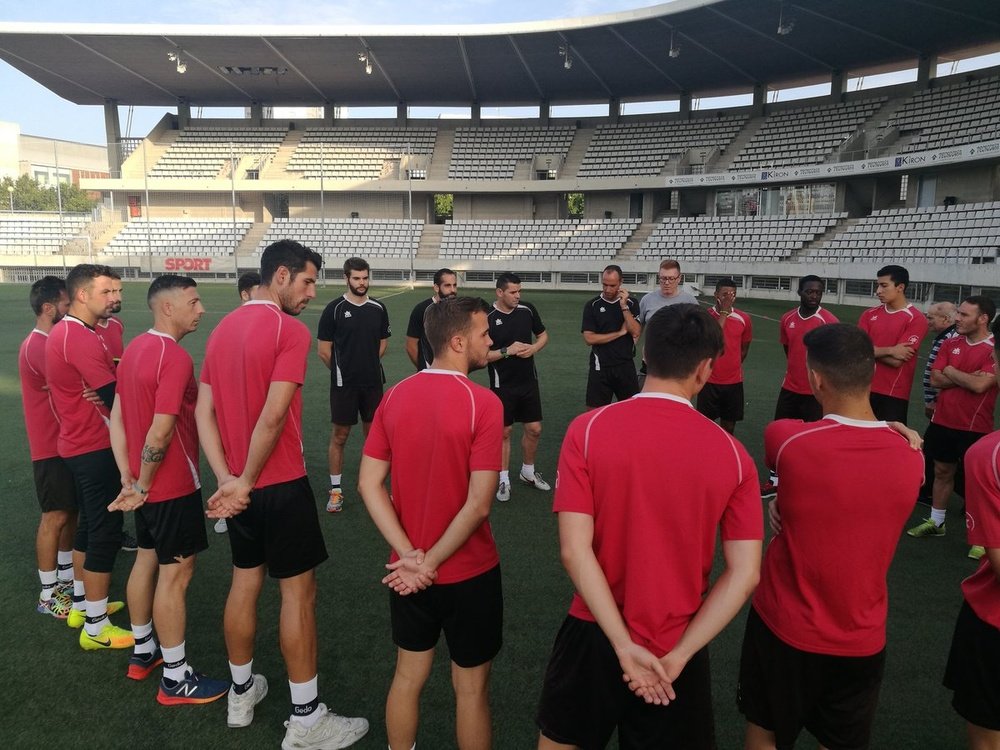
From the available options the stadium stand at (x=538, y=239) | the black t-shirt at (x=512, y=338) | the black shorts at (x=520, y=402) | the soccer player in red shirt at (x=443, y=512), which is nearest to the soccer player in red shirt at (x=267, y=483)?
the soccer player in red shirt at (x=443, y=512)

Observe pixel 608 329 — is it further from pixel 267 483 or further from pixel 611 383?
pixel 267 483

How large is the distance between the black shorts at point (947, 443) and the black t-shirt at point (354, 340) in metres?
4.65

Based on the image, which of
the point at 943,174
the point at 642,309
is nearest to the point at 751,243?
the point at 943,174

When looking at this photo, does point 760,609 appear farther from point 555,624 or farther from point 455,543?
point 555,624

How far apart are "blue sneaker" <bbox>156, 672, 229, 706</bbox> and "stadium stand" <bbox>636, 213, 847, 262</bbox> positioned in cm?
3098

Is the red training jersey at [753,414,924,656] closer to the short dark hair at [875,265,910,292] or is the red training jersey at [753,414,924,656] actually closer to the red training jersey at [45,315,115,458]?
the red training jersey at [45,315,115,458]

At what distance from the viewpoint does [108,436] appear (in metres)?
3.94

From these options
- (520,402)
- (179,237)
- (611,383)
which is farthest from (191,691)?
(179,237)

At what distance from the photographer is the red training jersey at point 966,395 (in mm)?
4906

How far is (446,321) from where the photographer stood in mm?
2521

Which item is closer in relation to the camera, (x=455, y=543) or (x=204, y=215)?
(x=455, y=543)

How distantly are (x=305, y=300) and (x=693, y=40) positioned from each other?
106 feet

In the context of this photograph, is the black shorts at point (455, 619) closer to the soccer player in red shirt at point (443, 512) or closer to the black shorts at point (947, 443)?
the soccer player in red shirt at point (443, 512)

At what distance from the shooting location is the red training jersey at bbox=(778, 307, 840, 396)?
20.3ft
